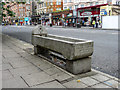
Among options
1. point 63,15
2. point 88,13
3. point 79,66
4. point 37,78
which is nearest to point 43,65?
point 37,78

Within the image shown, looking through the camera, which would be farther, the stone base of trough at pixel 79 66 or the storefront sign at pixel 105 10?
the storefront sign at pixel 105 10

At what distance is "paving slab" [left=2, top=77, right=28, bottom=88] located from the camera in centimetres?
322

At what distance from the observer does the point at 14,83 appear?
3.36 m

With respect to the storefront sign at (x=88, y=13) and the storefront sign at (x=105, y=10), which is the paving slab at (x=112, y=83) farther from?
the storefront sign at (x=88, y=13)

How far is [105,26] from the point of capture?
29.0 m

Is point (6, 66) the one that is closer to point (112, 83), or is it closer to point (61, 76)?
point (61, 76)

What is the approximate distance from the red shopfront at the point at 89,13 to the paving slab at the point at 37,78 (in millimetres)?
34423

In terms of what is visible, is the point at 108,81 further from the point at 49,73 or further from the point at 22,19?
the point at 22,19

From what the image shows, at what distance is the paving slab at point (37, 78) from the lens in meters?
3.39

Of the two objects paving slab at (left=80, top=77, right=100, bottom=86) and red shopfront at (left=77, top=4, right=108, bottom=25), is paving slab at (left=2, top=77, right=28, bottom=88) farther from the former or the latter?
red shopfront at (left=77, top=4, right=108, bottom=25)

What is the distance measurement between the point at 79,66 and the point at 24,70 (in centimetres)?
160

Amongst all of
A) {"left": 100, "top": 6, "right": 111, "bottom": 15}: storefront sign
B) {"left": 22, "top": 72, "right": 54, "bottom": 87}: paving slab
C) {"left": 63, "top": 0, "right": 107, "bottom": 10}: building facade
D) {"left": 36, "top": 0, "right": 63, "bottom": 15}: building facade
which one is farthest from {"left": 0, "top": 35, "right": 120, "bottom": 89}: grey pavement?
{"left": 36, "top": 0, "right": 63, "bottom": 15}: building facade

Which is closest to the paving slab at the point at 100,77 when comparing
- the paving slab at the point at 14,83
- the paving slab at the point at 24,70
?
the paving slab at the point at 24,70

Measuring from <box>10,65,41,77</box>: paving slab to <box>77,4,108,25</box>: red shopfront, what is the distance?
33.9 metres
